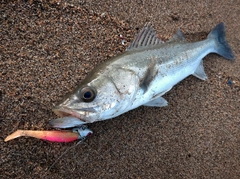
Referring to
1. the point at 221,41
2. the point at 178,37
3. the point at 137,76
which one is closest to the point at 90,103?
the point at 137,76

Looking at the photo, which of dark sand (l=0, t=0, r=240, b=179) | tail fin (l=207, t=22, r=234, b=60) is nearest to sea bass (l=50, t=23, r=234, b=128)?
tail fin (l=207, t=22, r=234, b=60)

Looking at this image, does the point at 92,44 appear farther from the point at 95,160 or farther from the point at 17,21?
the point at 95,160

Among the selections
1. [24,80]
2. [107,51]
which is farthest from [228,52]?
[24,80]

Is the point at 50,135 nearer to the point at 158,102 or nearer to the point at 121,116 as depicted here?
the point at 121,116

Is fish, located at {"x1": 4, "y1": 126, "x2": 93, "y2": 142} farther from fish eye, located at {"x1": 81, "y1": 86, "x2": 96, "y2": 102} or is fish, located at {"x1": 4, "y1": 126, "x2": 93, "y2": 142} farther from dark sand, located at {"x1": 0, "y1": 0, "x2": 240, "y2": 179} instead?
fish eye, located at {"x1": 81, "y1": 86, "x2": 96, "y2": 102}

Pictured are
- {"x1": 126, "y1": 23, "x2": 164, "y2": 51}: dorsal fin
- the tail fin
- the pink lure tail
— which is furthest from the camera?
the tail fin

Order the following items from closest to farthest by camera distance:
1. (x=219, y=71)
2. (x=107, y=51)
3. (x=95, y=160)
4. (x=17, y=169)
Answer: (x=17, y=169) < (x=95, y=160) < (x=107, y=51) < (x=219, y=71)

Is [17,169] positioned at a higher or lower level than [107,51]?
lower
